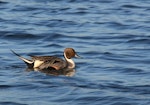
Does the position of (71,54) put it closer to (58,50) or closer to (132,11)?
(58,50)

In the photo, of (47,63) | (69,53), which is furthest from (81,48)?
(47,63)

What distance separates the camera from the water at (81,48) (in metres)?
13.2

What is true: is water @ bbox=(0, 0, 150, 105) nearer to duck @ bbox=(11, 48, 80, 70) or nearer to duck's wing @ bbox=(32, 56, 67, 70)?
duck @ bbox=(11, 48, 80, 70)

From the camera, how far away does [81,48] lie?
17781 mm

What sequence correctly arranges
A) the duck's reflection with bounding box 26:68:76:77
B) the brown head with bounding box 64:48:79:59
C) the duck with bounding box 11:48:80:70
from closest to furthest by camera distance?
the duck's reflection with bounding box 26:68:76:77, the duck with bounding box 11:48:80:70, the brown head with bounding box 64:48:79:59

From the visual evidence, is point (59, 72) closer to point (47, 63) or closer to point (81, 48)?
point (47, 63)

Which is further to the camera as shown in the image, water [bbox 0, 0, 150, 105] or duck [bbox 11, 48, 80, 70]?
duck [bbox 11, 48, 80, 70]

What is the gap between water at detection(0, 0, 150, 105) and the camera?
13.2 metres

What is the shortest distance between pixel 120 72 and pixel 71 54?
4.78 feet

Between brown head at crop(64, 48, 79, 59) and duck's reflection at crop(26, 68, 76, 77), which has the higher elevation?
brown head at crop(64, 48, 79, 59)

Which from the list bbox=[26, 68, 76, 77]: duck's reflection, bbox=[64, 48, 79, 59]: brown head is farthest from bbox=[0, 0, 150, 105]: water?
bbox=[64, 48, 79, 59]: brown head

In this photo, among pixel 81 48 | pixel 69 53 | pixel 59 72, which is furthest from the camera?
pixel 81 48

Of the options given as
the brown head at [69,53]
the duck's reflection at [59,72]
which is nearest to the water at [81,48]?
the duck's reflection at [59,72]

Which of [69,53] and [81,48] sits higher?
[69,53]
